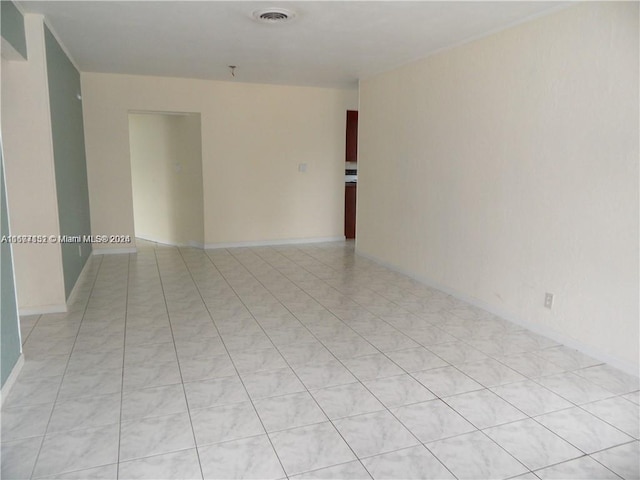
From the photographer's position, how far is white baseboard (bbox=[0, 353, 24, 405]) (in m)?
2.42

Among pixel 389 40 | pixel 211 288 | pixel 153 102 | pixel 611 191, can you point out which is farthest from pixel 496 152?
pixel 153 102

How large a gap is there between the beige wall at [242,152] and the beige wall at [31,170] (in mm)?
2486

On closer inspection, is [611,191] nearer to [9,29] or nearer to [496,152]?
[496,152]

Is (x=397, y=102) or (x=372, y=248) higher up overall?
(x=397, y=102)

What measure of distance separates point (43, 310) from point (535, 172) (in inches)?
158

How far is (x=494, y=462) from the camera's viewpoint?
6.48 ft

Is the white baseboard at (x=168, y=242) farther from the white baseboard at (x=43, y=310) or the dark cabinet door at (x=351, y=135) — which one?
the white baseboard at (x=43, y=310)

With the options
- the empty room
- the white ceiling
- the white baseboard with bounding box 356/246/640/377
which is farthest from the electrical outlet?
the white ceiling

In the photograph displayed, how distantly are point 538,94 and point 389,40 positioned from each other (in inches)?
54.3

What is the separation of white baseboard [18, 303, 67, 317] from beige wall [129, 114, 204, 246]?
9.23 ft

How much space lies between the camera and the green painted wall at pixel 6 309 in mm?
2512

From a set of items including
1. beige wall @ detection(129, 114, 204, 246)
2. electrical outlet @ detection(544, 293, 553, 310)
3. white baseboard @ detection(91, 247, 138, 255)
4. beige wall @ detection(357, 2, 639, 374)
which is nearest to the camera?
beige wall @ detection(357, 2, 639, 374)

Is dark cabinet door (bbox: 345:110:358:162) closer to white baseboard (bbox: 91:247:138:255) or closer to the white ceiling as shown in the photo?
the white ceiling

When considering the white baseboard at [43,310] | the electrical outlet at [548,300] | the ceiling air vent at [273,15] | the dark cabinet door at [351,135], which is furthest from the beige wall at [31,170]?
the dark cabinet door at [351,135]
